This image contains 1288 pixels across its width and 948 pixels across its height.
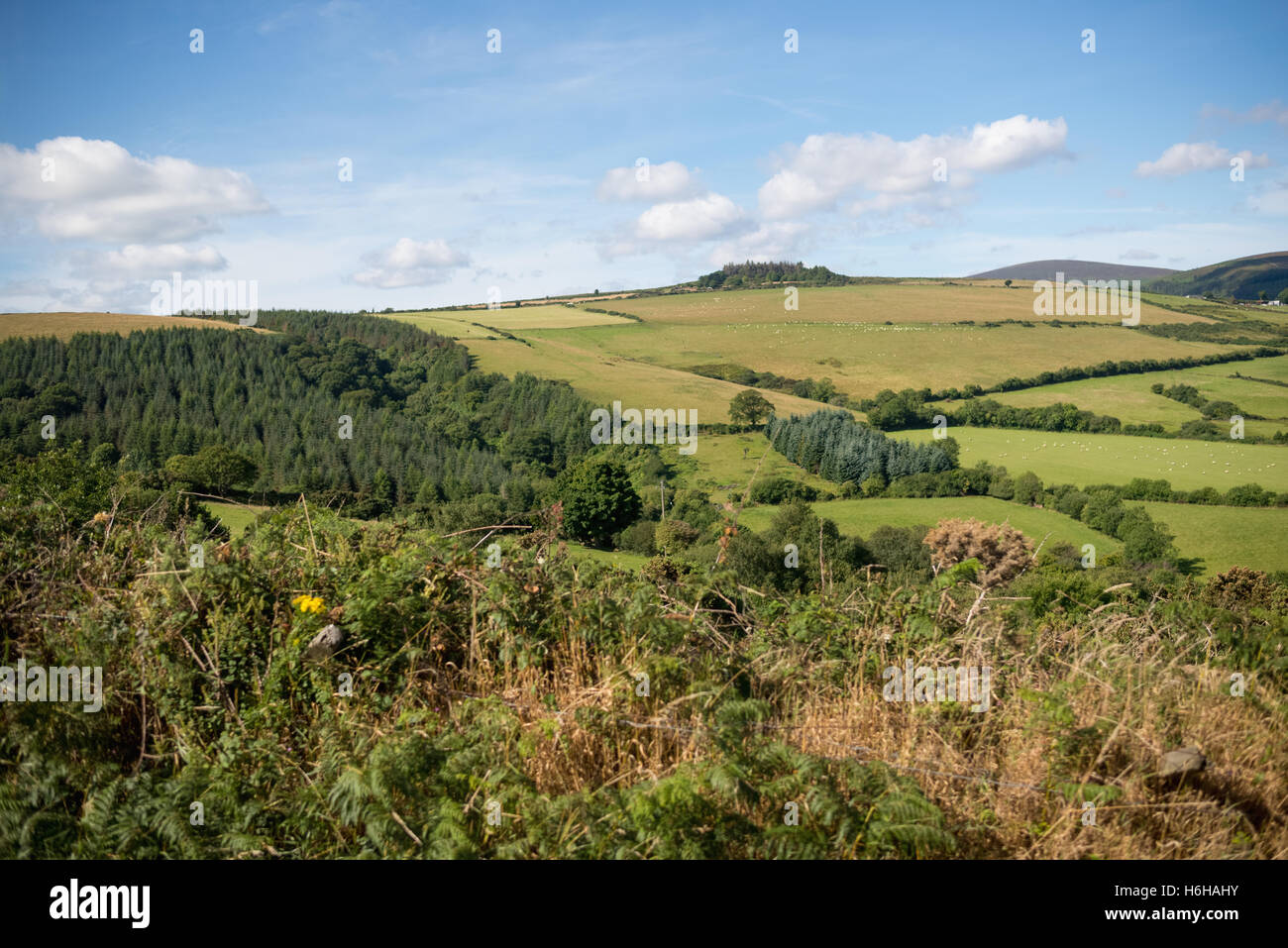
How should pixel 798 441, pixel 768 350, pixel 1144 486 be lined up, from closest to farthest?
pixel 1144 486, pixel 798 441, pixel 768 350

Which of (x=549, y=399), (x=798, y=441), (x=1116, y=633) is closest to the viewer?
(x=1116, y=633)

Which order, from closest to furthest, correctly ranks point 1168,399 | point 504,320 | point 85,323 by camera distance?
point 1168,399
point 85,323
point 504,320

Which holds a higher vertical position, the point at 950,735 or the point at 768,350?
the point at 768,350

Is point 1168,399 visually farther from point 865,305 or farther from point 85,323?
point 85,323

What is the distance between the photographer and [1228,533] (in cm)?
5359

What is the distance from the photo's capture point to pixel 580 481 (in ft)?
153

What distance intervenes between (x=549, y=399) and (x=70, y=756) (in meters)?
80.6

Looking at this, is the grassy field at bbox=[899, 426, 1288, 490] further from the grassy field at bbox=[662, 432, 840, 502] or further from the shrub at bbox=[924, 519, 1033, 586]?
the shrub at bbox=[924, 519, 1033, 586]

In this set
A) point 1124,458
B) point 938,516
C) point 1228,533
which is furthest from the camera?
point 1124,458

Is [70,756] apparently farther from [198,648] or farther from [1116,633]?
[1116,633]

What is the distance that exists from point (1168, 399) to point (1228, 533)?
33343mm

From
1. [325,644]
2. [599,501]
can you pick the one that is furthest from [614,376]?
[325,644]

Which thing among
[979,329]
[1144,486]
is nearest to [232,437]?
[1144,486]
